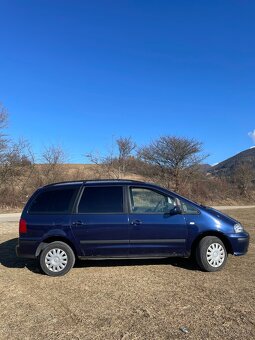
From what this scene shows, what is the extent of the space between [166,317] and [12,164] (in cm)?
2317

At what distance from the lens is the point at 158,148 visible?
37000 mm

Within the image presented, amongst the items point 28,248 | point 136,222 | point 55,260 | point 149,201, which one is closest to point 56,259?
point 55,260

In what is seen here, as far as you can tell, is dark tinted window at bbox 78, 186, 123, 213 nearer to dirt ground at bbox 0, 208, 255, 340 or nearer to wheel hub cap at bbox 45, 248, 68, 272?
wheel hub cap at bbox 45, 248, 68, 272

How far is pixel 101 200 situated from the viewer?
8078mm

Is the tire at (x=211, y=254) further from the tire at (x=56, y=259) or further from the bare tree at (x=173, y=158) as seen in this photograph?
the bare tree at (x=173, y=158)

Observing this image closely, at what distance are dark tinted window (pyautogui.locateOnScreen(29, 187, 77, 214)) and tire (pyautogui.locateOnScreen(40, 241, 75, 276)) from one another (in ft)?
2.25

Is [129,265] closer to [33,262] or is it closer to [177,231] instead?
[177,231]

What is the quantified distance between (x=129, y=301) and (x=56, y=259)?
85.9 inches

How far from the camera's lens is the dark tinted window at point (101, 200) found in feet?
26.2

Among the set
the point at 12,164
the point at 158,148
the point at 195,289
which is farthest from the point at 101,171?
the point at 195,289

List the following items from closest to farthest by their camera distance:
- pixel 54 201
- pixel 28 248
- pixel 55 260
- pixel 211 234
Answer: pixel 55 260
pixel 28 248
pixel 211 234
pixel 54 201

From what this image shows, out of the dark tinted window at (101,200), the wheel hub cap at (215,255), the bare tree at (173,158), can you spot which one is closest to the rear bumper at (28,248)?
the dark tinted window at (101,200)

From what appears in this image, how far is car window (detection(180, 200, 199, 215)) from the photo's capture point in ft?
26.2

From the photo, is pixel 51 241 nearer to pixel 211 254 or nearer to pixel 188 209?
pixel 188 209
